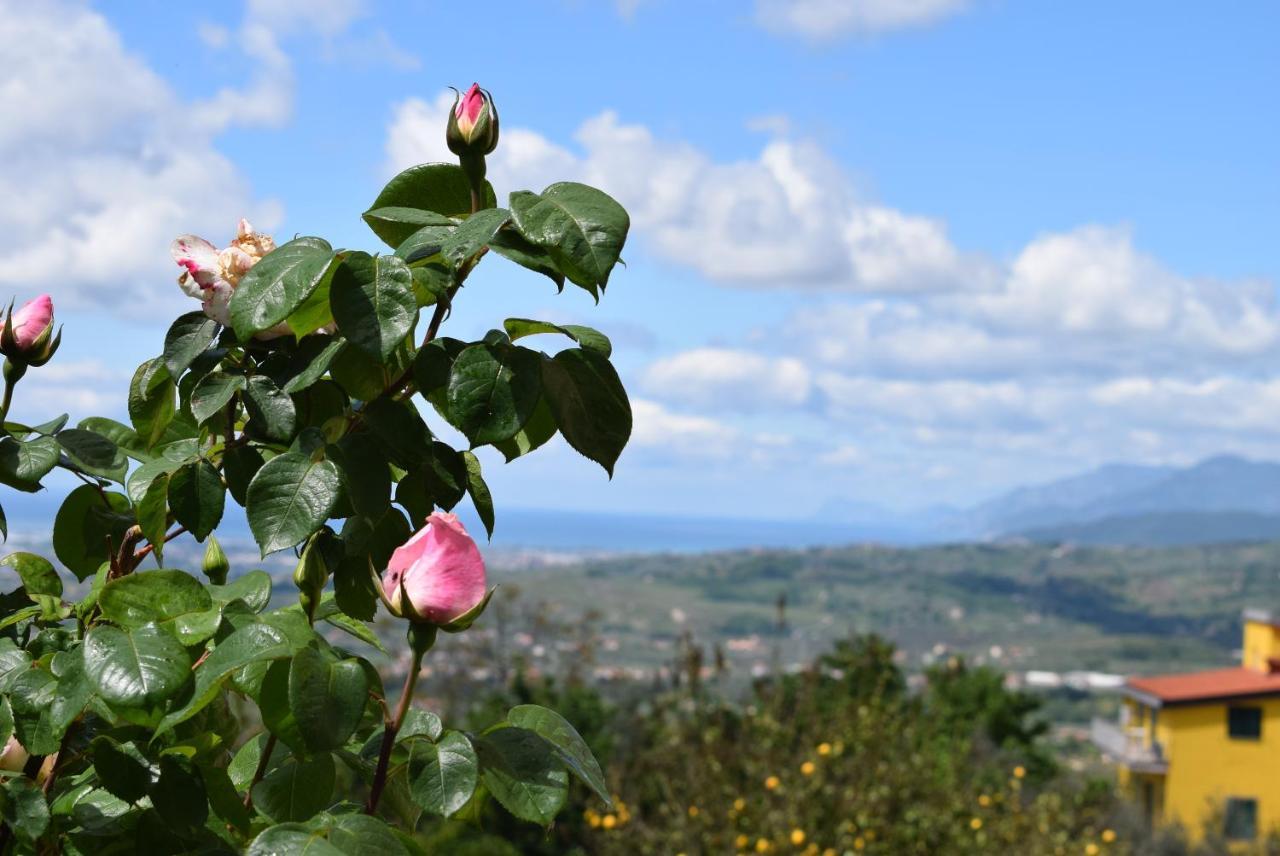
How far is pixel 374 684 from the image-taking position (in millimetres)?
1047

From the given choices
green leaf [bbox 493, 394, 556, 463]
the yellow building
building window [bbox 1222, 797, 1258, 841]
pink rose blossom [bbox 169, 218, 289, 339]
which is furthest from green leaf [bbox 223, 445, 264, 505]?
the yellow building

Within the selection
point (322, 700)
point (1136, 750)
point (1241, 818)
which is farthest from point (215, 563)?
point (1136, 750)

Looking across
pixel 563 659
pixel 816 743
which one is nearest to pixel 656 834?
pixel 816 743

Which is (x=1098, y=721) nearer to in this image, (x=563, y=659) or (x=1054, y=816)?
(x=563, y=659)

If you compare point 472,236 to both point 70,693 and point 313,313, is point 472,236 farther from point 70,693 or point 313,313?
point 70,693

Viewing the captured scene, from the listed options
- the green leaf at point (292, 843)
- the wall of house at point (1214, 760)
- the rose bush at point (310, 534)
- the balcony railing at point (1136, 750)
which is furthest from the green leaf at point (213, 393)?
the balcony railing at point (1136, 750)

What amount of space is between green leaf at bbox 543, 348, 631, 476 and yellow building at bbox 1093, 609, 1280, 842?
26.9 meters

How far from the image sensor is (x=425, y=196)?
1.22 m

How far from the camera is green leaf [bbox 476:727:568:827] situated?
100 centimetres

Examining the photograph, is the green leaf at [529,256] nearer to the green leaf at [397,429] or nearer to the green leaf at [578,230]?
the green leaf at [578,230]

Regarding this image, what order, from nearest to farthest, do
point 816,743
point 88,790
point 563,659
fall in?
point 88,790, point 816,743, point 563,659

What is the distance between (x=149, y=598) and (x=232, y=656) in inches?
4.8

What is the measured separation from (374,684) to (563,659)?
18303 millimetres

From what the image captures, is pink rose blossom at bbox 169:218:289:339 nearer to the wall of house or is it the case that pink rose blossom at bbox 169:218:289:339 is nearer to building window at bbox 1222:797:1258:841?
building window at bbox 1222:797:1258:841
